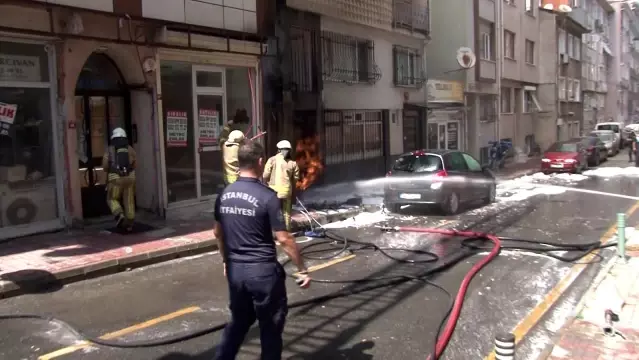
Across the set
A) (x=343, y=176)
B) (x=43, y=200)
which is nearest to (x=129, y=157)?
(x=43, y=200)

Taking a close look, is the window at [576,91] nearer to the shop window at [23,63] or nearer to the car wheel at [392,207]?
the car wheel at [392,207]

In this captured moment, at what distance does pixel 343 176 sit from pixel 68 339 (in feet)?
45.1

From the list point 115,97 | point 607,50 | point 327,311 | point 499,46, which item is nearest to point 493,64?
point 499,46

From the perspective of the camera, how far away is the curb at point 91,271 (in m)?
7.64

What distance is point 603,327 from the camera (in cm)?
565

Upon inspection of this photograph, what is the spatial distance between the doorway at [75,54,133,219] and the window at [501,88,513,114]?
25315 millimetres

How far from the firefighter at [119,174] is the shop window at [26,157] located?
1.08 meters

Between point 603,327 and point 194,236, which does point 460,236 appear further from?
point 603,327

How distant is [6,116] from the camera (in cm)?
991

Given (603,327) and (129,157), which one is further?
(129,157)

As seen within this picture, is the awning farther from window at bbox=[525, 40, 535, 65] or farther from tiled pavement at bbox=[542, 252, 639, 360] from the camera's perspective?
tiled pavement at bbox=[542, 252, 639, 360]

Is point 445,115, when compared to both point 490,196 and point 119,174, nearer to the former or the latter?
point 490,196

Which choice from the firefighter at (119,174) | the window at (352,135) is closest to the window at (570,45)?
the window at (352,135)

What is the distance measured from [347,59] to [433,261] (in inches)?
441
